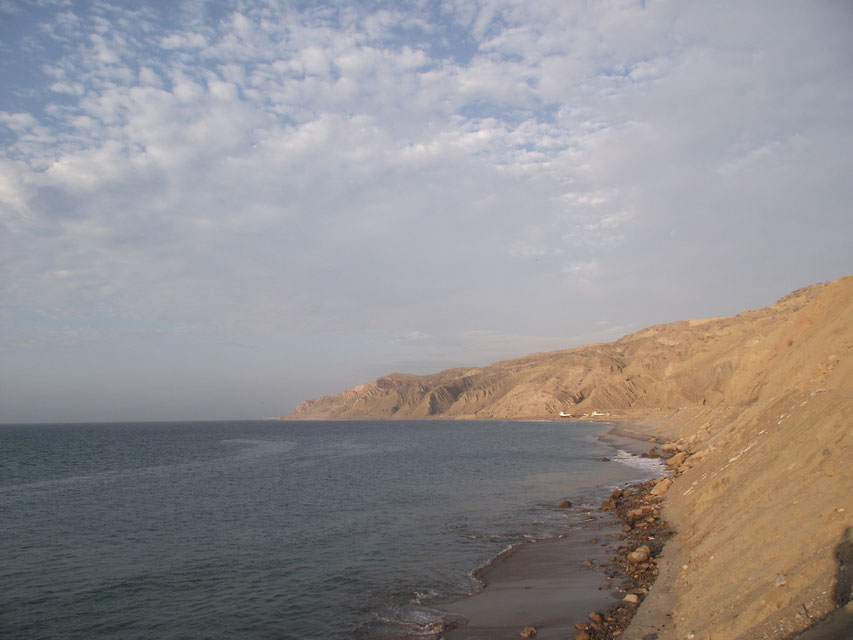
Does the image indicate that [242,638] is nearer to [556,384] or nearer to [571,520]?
[571,520]

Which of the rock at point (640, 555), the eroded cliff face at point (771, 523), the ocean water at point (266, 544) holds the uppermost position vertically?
the eroded cliff face at point (771, 523)

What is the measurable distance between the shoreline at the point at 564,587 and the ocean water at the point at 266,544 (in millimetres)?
913

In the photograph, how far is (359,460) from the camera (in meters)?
54.8

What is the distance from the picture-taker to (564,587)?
14.1m

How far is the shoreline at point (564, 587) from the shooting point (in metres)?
11.7

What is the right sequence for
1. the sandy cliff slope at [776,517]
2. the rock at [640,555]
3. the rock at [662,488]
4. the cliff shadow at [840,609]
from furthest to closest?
1. the rock at [662,488]
2. the rock at [640,555]
3. the sandy cliff slope at [776,517]
4. the cliff shadow at [840,609]

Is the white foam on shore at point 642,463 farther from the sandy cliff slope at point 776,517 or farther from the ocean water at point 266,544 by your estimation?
the sandy cliff slope at point 776,517

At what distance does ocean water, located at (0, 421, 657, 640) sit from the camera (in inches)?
545

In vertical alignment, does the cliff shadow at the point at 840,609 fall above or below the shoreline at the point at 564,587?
above

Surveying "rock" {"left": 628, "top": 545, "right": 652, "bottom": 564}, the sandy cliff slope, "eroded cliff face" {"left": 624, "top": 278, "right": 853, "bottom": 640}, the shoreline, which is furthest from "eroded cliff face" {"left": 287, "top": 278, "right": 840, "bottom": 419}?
"rock" {"left": 628, "top": 545, "right": 652, "bottom": 564}

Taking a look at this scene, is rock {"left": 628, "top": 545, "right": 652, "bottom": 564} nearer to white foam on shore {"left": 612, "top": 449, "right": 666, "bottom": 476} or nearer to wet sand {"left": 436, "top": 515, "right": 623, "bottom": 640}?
wet sand {"left": 436, "top": 515, "right": 623, "bottom": 640}

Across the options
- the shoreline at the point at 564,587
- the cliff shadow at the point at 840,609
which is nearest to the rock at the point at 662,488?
the shoreline at the point at 564,587

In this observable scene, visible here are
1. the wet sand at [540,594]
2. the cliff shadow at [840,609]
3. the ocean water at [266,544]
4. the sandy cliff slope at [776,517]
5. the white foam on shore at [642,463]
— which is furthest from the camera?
the white foam on shore at [642,463]

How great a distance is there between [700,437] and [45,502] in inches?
1799
